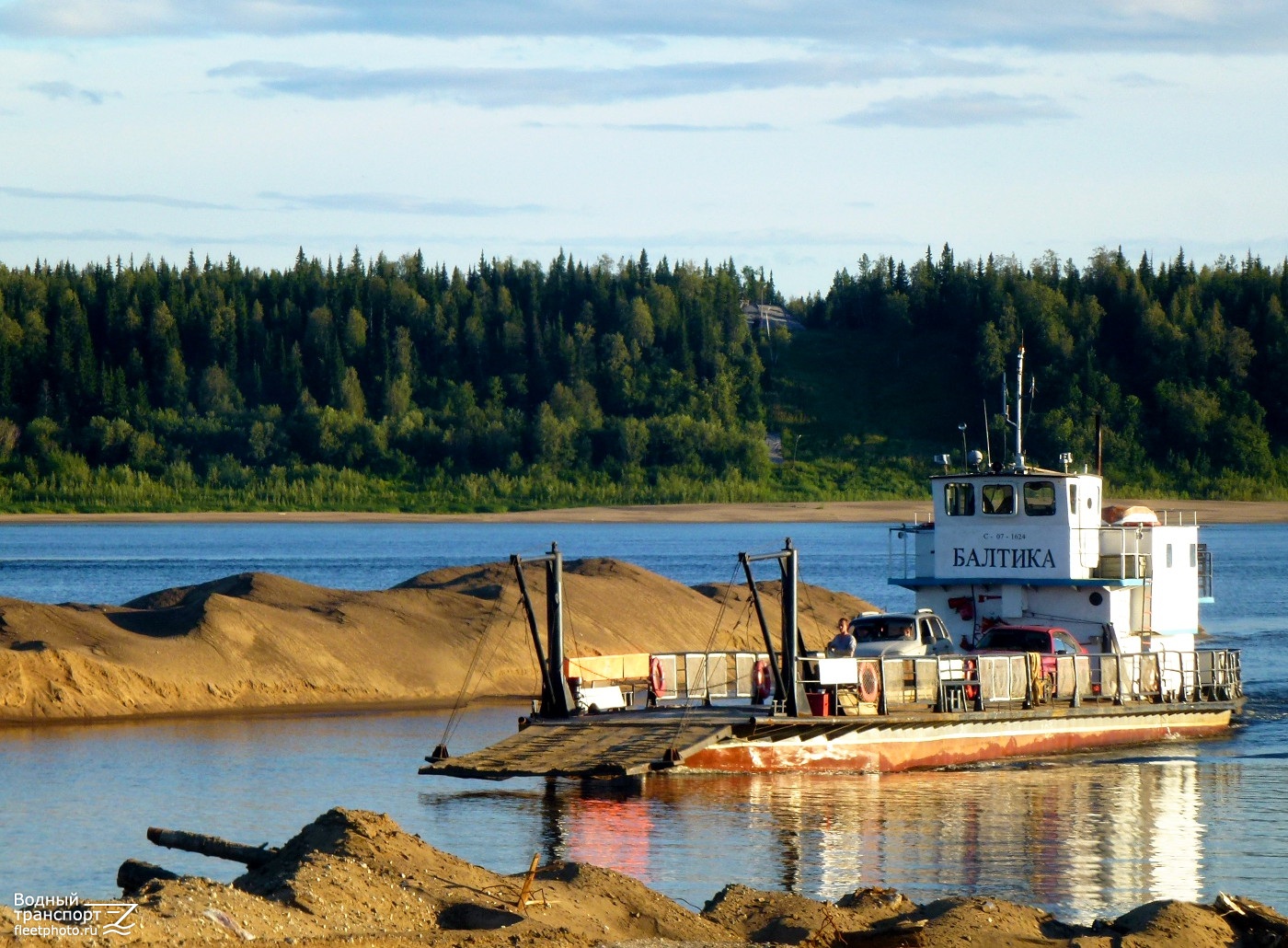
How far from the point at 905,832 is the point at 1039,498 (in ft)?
38.4

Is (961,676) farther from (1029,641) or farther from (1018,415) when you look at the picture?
(1018,415)

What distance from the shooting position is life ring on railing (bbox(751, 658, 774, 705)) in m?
27.9

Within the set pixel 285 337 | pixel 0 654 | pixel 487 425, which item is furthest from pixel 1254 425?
pixel 0 654

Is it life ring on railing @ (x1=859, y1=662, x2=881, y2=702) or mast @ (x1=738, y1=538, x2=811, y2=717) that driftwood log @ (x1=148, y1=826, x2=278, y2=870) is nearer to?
mast @ (x1=738, y1=538, x2=811, y2=717)

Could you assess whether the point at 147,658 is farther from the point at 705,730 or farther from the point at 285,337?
the point at 285,337

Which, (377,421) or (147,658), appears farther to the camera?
(377,421)

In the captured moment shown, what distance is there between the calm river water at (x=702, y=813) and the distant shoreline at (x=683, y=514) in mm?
85930

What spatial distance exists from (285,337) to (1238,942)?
147460 mm

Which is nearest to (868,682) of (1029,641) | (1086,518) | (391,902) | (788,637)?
(788,637)

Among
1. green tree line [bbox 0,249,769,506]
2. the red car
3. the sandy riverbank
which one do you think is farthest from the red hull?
green tree line [bbox 0,249,769,506]

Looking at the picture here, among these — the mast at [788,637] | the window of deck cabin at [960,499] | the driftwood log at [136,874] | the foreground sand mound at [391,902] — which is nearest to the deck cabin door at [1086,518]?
the window of deck cabin at [960,499]

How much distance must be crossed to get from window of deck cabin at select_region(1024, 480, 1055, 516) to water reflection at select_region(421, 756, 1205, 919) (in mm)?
5539

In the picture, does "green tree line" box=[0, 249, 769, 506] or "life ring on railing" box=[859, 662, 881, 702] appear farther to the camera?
"green tree line" box=[0, 249, 769, 506]

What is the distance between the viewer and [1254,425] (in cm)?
13750
